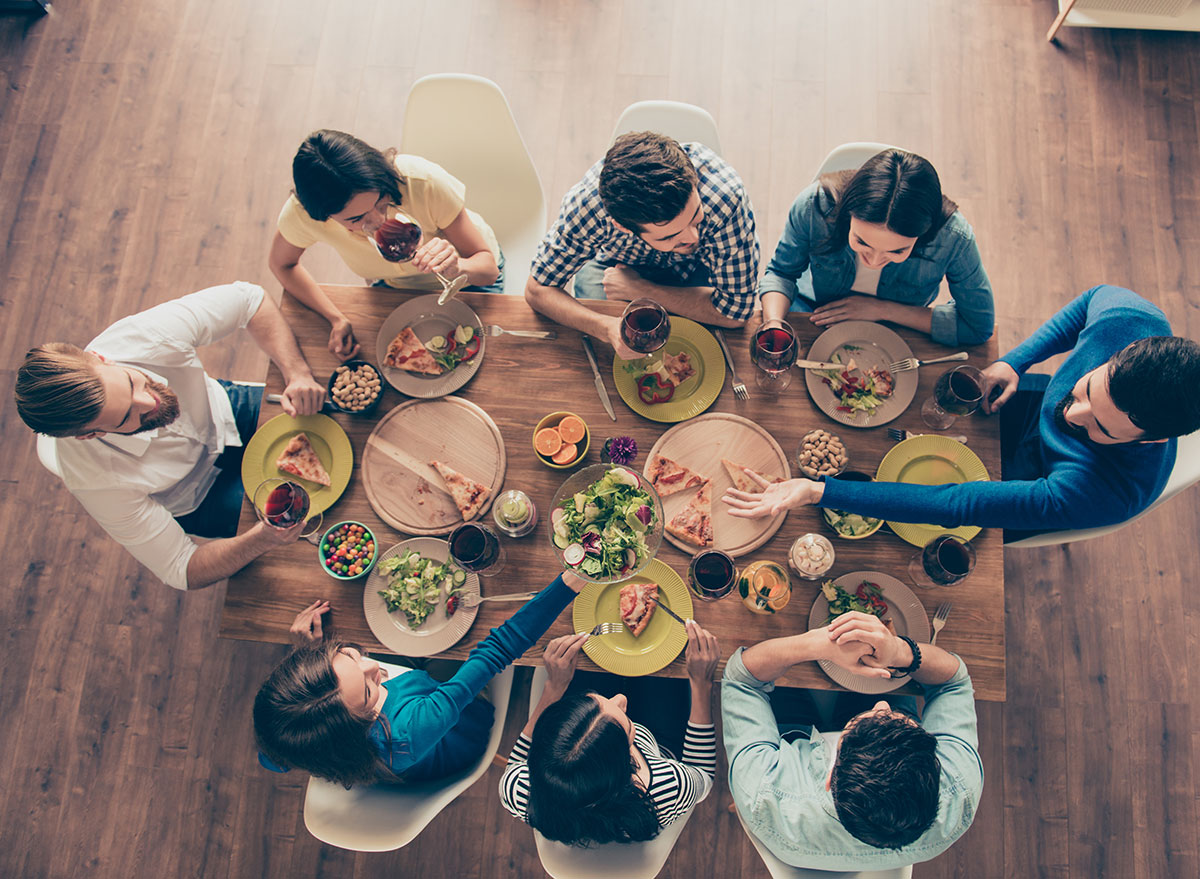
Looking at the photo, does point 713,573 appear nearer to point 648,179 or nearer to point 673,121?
point 648,179

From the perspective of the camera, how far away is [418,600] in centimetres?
193

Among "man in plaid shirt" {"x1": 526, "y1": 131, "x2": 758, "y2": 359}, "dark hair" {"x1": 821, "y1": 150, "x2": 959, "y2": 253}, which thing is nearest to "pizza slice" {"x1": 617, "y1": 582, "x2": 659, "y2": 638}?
"man in plaid shirt" {"x1": 526, "y1": 131, "x2": 758, "y2": 359}

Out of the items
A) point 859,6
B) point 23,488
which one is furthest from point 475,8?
point 23,488

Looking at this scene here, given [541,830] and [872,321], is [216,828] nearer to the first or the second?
[541,830]

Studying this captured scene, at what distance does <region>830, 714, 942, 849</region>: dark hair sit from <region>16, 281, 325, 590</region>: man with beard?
1614 mm

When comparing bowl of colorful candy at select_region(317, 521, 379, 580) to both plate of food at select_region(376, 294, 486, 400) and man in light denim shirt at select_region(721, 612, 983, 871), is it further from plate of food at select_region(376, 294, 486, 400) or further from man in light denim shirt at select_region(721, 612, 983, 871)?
man in light denim shirt at select_region(721, 612, 983, 871)

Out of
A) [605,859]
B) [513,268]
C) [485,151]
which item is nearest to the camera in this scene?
[605,859]

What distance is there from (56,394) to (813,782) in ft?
7.52

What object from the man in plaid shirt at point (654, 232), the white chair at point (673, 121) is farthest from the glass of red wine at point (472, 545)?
the white chair at point (673, 121)

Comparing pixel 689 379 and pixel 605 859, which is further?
pixel 689 379

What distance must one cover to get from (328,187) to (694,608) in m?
1.56

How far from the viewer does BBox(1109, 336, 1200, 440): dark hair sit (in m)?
1.58

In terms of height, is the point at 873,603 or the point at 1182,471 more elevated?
the point at 1182,471

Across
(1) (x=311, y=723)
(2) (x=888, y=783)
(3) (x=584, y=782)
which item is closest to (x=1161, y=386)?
(2) (x=888, y=783)
